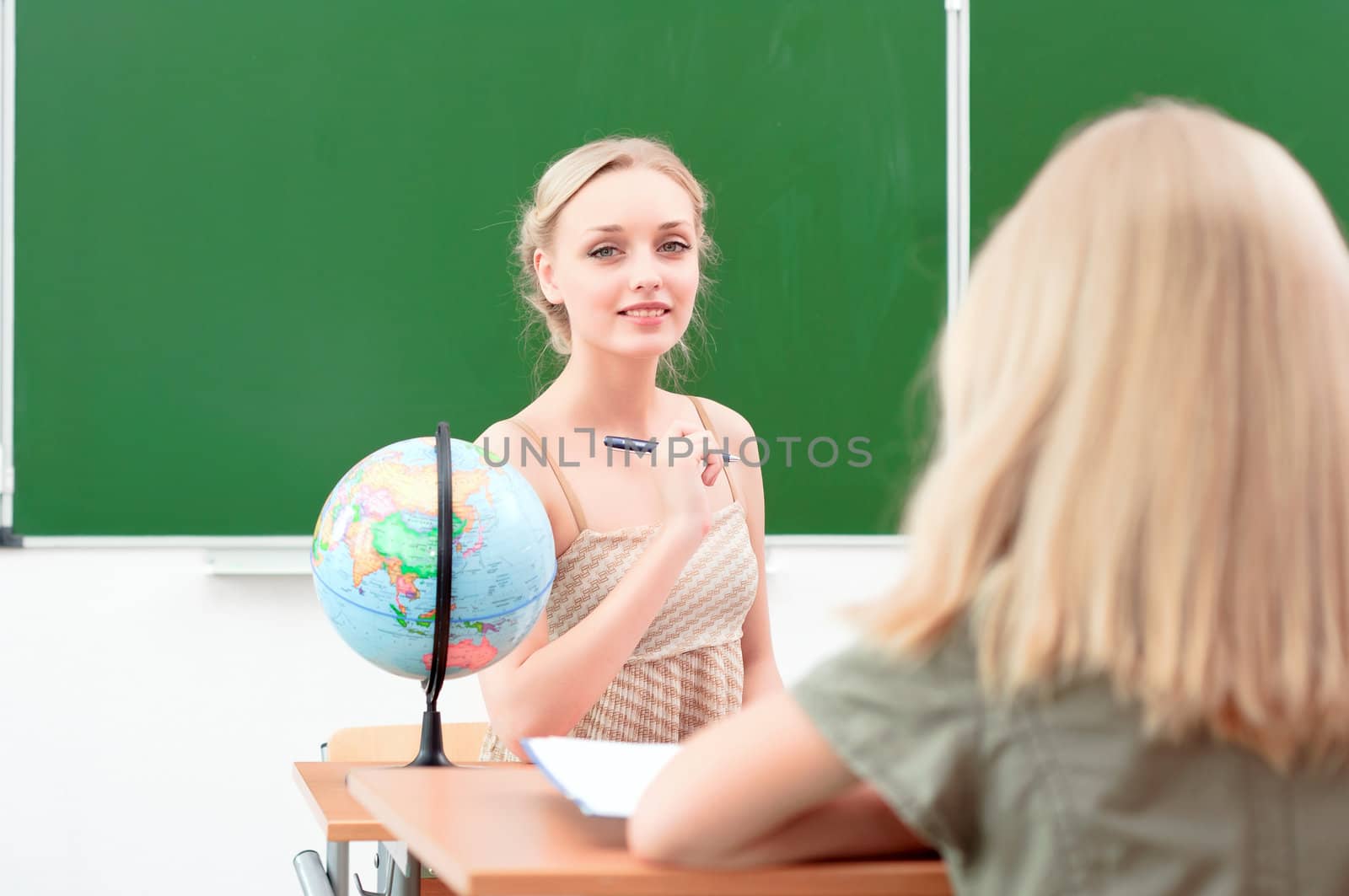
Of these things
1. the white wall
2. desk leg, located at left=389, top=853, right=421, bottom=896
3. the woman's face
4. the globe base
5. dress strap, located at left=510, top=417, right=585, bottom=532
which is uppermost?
the woman's face

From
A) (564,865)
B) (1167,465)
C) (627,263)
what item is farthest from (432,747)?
(1167,465)

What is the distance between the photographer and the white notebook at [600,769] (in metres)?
1.08

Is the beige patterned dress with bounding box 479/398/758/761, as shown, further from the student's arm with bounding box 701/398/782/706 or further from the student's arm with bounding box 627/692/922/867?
the student's arm with bounding box 627/692/922/867

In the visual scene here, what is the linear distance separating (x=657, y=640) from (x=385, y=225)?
1506 millimetres

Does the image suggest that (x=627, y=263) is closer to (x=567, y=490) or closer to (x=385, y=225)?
(x=567, y=490)

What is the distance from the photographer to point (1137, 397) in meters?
0.86

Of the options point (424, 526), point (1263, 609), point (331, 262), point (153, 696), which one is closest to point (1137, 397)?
point (1263, 609)

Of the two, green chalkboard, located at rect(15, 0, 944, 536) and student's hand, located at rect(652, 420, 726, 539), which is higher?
green chalkboard, located at rect(15, 0, 944, 536)

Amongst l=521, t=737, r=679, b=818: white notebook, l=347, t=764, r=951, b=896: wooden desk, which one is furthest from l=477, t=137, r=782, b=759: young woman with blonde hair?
l=347, t=764, r=951, b=896: wooden desk

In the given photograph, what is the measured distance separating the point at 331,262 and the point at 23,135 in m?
0.69

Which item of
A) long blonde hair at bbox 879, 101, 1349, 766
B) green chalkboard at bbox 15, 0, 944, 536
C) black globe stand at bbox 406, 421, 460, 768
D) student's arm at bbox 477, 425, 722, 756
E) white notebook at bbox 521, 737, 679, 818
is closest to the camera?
long blonde hair at bbox 879, 101, 1349, 766

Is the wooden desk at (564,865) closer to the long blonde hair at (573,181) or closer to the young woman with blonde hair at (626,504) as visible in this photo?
the young woman with blonde hair at (626,504)

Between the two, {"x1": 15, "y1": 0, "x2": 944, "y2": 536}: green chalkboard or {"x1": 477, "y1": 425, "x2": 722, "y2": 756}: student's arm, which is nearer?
{"x1": 477, "y1": 425, "x2": 722, "y2": 756}: student's arm

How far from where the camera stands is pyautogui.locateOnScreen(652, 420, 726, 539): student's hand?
1729mm
